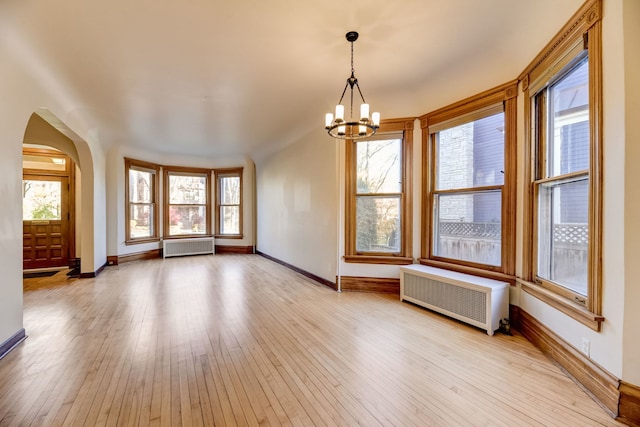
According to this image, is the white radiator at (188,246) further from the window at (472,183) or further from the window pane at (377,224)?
the window at (472,183)

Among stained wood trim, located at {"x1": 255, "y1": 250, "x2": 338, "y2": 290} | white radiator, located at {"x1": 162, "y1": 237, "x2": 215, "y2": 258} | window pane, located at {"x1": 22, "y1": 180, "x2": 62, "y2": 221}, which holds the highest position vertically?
window pane, located at {"x1": 22, "y1": 180, "x2": 62, "y2": 221}

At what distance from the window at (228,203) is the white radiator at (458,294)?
606 cm

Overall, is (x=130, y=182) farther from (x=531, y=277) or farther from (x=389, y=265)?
(x=531, y=277)

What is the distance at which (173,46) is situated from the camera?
2.83 metres

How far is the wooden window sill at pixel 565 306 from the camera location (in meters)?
1.94

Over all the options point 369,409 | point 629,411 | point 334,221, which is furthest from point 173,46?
point 629,411

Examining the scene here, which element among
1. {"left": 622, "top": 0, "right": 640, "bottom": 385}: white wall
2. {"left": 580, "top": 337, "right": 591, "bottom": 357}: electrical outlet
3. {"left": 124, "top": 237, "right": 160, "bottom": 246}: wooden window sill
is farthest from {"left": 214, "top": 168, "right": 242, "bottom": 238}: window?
{"left": 622, "top": 0, "right": 640, "bottom": 385}: white wall

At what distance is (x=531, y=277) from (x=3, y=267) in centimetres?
515

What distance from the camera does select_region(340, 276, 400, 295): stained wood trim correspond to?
4344 millimetres

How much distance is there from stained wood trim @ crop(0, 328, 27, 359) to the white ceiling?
2.72 m

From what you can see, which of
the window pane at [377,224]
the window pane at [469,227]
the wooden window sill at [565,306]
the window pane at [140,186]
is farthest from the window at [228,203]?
the wooden window sill at [565,306]

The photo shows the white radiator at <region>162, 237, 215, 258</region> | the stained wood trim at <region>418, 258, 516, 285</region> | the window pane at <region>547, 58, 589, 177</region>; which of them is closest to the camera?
the window pane at <region>547, 58, 589, 177</region>

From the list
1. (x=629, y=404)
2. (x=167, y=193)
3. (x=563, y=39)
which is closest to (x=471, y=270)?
(x=629, y=404)

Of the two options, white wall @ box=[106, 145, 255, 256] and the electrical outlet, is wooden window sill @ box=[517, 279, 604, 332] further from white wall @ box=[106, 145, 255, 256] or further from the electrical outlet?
white wall @ box=[106, 145, 255, 256]
